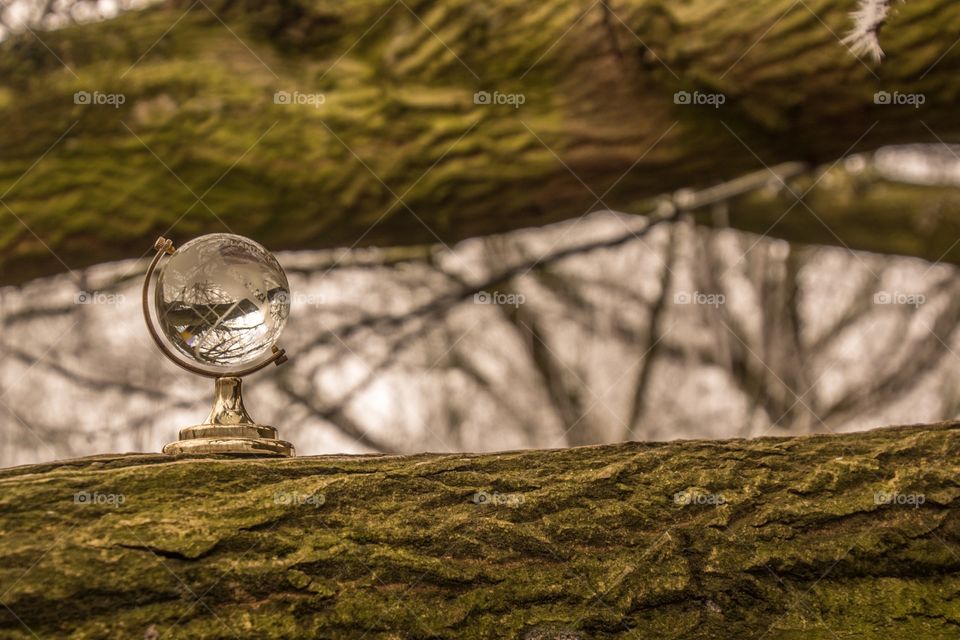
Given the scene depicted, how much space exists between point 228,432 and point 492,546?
1.96 feet

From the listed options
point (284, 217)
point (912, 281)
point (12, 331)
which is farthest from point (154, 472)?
point (912, 281)

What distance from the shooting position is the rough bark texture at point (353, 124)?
2.74 meters

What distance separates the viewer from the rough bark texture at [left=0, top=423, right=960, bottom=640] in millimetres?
1304

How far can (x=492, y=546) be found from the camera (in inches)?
57.1

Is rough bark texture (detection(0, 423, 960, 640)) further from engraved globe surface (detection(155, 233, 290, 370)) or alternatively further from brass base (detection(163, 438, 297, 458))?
engraved globe surface (detection(155, 233, 290, 370))

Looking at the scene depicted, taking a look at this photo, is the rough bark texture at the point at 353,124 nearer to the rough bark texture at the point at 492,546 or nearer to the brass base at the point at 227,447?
the brass base at the point at 227,447

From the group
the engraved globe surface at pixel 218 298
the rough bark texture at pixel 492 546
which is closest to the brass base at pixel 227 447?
the rough bark texture at pixel 492 546

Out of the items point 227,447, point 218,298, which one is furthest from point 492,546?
point 218,298

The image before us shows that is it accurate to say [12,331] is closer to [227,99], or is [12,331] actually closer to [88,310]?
[88,310]

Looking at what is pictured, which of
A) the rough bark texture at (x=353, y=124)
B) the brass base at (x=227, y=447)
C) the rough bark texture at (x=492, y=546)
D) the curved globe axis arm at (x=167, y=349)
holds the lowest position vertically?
the rough bark texture at (x=492, y=546)

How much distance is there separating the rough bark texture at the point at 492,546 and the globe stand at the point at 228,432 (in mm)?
122

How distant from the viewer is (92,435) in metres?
3.29

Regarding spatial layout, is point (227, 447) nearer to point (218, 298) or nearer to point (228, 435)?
point (228, 435)

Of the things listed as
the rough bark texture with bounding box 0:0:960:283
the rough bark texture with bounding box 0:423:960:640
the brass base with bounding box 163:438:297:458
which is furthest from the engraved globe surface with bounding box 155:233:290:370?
the rough bark texture with bounding box 0:0:960:283
